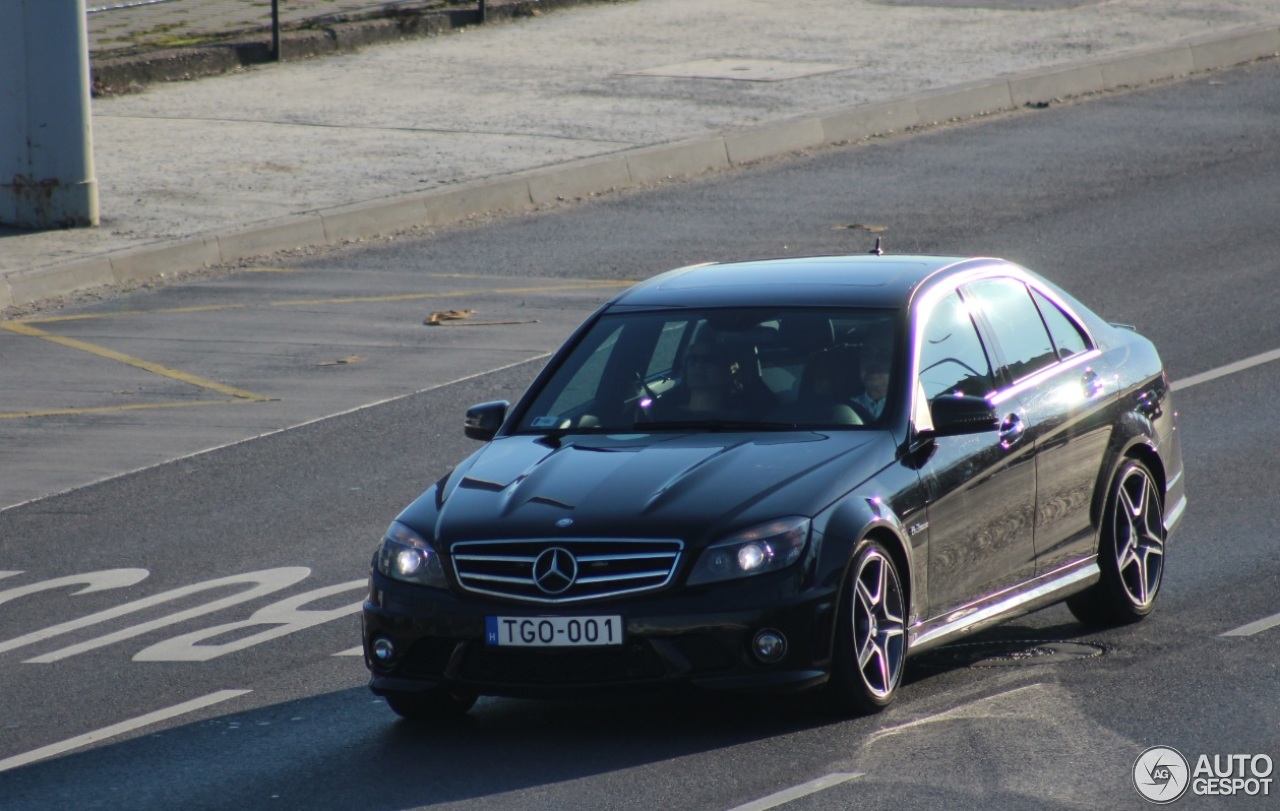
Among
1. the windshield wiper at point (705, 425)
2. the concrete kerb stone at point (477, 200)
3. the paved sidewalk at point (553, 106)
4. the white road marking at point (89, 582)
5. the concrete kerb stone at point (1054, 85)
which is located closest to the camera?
the windshield wiper at point (705, 425)

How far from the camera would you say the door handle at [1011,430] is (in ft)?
26.9

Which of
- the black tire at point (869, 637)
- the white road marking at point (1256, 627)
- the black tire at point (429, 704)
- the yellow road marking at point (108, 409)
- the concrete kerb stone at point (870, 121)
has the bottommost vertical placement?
the yellow road marking at point (108, 409)

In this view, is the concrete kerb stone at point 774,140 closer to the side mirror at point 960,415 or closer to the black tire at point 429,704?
the side mirror at point 960,415

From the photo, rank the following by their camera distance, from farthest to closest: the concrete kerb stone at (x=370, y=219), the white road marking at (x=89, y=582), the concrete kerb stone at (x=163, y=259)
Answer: the concrete kerb stone at (x=370, y=219), the concrete kerb stone at (x=163, y=259), the white road marking at (x=89, y=582)

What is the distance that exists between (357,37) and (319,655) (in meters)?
19.8

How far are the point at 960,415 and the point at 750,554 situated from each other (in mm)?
1111

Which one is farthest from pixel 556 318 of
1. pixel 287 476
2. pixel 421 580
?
pixel 421 580

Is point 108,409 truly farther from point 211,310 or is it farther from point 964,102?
point 964,102

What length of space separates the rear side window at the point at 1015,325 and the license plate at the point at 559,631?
223 centimetres

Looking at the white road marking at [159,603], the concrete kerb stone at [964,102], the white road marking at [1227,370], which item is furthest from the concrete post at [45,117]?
the white road marking at [1227,370]

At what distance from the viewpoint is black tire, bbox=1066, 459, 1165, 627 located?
28.8ft

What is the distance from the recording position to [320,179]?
2030 centimetres

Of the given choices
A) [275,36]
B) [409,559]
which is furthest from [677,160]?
[409,559]

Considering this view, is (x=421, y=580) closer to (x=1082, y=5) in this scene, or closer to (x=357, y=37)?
(x=357, y=37)
